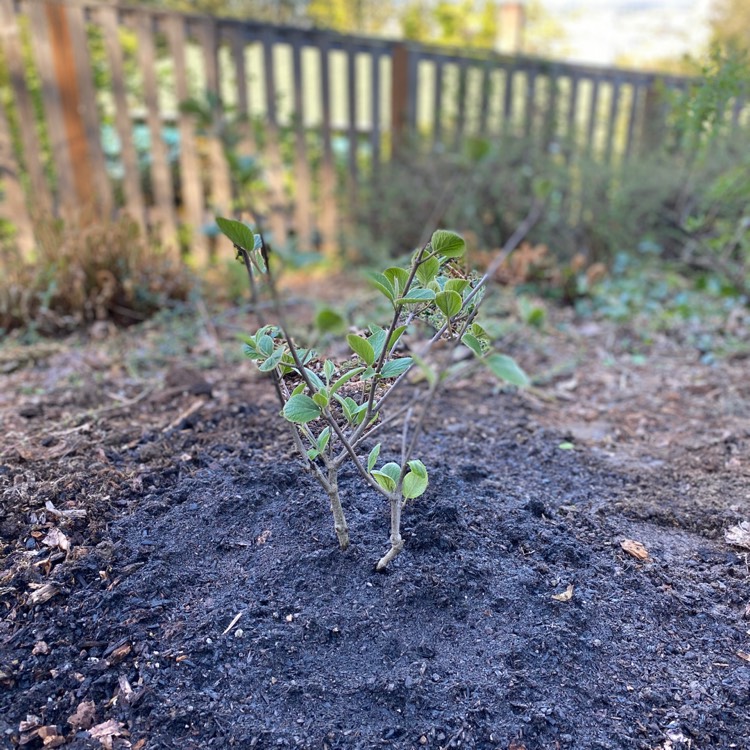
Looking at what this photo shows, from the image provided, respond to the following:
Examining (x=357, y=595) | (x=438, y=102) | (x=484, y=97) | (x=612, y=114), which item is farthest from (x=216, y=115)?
(x=612, y=114)

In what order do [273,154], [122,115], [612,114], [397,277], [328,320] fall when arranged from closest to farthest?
[328,320] < [397,277] < [122,115] < [273,154] < [612,114]

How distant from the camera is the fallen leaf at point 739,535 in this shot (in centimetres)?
172

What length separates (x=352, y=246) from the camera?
5.22m

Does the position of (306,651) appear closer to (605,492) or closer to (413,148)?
(605,492)

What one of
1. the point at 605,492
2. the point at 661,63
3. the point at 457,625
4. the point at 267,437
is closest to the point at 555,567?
the point at 457,625

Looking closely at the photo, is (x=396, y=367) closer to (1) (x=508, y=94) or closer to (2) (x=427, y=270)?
(2) (x=427, y=270)

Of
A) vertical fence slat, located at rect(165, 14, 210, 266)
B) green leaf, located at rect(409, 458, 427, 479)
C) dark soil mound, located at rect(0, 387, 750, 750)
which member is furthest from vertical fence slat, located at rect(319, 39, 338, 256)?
green leaf, located at rect(409, 458, 427, 479)

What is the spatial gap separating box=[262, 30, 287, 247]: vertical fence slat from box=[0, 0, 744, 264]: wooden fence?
0.01m

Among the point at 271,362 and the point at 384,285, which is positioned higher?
the point at 384,285

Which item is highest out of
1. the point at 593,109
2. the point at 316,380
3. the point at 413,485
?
the point at 593,109

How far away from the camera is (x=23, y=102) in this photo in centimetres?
436

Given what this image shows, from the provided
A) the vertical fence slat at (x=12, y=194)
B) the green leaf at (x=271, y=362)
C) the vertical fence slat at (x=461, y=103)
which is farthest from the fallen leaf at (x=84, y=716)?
the vertical fence slat at (x=461, y=103)

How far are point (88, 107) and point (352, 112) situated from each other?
1995 mm

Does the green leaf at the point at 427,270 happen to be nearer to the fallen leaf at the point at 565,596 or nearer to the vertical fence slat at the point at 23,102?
the fallen leaf at the point at 565,596
